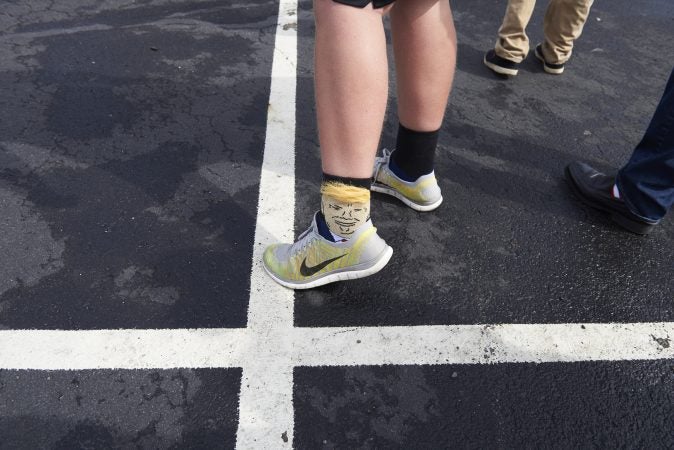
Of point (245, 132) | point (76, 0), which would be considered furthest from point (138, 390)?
point (76, 0)

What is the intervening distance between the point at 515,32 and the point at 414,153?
163 cm

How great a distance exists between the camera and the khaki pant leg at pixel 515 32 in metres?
3.24

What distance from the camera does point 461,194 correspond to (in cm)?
246

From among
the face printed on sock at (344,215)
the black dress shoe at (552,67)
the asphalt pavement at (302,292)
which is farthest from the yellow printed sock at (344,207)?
the black dress shoe at (552,67)

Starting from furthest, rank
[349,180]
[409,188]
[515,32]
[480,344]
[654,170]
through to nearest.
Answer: [515,32] → [409,188] → [654,170] → [480,344] → [349,180]

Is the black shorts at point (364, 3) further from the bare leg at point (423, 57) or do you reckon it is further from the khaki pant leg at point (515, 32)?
the khaki pant leg at point (515, 32)

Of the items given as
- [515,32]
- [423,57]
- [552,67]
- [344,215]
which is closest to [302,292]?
[344,215]

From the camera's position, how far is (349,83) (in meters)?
1.56

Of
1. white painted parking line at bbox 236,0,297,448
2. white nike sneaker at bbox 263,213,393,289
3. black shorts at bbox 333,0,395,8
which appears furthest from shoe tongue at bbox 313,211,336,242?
black shorts at bbox 333,0,395,8

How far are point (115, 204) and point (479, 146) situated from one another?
182cm

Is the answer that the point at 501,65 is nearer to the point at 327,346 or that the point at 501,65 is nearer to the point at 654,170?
the point at 654,170

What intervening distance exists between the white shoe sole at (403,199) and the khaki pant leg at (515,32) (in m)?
1.51

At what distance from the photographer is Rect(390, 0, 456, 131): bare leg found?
1776 mm

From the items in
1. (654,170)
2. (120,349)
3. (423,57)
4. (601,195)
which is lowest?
(120,349)
